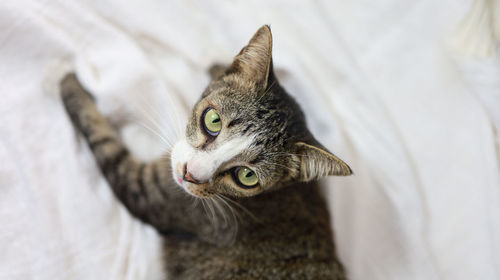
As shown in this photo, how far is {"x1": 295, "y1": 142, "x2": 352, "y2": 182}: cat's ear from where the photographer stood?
3.18ft

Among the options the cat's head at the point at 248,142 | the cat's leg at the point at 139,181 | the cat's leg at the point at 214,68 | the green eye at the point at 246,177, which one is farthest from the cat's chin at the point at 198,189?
the cat's leg at the point at 214,68

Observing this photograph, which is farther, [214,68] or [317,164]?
[214,68]

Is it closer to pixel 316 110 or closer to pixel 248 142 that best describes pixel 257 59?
pixel 248 142

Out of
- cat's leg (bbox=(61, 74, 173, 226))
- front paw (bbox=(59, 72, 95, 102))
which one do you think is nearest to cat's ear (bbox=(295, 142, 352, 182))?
cat's leg (bbox=(61, 74, 173, 226))

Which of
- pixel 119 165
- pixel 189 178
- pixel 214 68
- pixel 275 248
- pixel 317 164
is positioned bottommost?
pixel 119 165

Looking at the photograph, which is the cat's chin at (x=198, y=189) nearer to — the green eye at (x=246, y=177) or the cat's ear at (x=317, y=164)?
the green eye at (x=246, y=177)

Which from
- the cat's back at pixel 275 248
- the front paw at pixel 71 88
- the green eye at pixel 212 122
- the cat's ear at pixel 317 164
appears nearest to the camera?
the cat's ear at pixel 317 164

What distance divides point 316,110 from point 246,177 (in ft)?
1.73

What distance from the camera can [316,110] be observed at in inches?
56.8

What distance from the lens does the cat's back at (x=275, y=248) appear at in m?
1.25

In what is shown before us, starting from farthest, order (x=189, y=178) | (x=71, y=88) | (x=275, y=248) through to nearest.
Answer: (x=71, y=88)
(x=275, y=248)
(x=189, y=178)

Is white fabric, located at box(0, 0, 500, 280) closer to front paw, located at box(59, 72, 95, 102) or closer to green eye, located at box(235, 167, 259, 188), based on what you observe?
front paw, located at box(59, 72, 95, 102)

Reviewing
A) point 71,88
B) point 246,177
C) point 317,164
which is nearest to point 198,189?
point 246,177

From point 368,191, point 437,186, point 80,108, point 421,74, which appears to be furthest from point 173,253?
point 421,74
